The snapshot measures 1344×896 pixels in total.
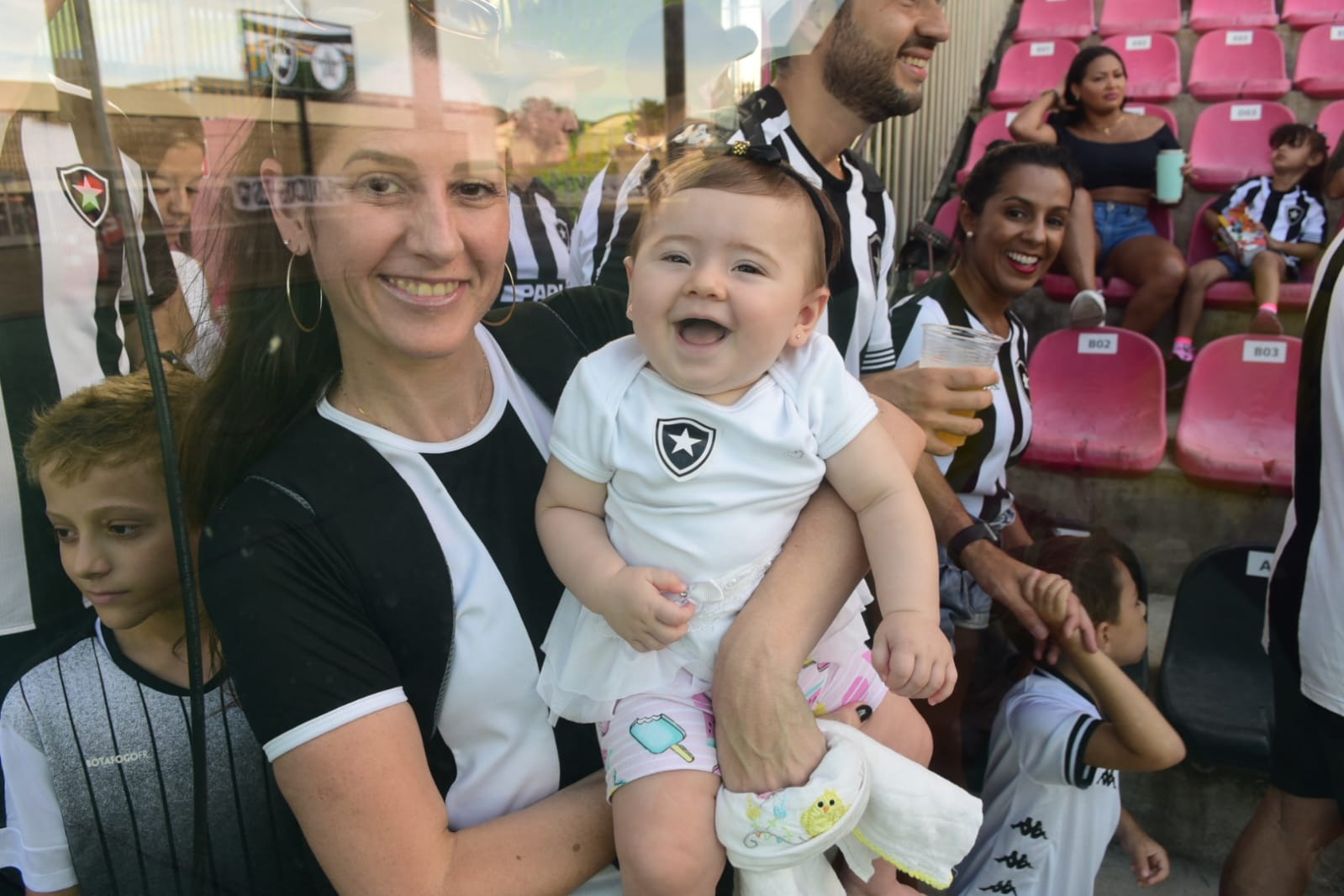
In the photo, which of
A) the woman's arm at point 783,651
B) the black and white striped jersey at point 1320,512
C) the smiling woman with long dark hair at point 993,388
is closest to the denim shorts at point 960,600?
the smiling woman with long dark hair at point 993,388

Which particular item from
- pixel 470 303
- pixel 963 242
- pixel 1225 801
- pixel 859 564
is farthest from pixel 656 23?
pixel 1225 801

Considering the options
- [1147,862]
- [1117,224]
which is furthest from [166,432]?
[1117,224]

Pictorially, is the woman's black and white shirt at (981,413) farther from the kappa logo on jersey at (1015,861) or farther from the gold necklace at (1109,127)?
the gold necklace at (1109,127)

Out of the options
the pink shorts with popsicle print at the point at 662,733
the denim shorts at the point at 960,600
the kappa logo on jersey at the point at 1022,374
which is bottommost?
the denim shorts at the point at 960,600

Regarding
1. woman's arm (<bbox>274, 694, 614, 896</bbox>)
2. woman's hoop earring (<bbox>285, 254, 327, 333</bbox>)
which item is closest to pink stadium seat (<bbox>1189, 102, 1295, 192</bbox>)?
woman's hoop earring (<bbox>285, 254, 327, 333</bbox>)

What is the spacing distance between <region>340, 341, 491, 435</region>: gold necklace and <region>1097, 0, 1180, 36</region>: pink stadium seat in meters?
6.13

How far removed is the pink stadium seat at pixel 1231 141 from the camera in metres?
4.77

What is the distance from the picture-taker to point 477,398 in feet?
A: 4.01

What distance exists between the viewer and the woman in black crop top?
402cm

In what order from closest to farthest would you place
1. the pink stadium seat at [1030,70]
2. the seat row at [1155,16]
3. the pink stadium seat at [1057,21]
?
the seat row at [1155,16]
the pink stadium seat at [1030,70]
the pink stadium seat at [1057,21]

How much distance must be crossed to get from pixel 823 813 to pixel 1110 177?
4.35m

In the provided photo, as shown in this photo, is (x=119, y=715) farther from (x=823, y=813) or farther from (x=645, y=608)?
(x=823, y=813)

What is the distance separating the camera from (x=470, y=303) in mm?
1133

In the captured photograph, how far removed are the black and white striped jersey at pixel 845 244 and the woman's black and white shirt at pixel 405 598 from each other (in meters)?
0.40
